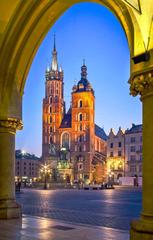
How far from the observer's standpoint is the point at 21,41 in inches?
458

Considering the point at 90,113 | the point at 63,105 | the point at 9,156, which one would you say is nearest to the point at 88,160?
the point at 90,113

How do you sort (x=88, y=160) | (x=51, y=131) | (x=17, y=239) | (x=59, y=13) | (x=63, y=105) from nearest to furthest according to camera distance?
(x=17, y=239)
(x=59, y=13)
(x=88, y=160)
(x=51, y=131)
(x=63, y=105)

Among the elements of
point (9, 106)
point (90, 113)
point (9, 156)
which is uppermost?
point (90, 113)

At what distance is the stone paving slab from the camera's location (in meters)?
8.33

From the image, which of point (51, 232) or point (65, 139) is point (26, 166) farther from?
point (51, 232)

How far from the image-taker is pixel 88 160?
415 feet

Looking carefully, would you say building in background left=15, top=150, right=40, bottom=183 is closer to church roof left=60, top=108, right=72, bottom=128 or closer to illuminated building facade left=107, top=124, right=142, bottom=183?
church roof left=60, top=108, right=72, bottom=128

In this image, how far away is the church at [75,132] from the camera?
125 meters

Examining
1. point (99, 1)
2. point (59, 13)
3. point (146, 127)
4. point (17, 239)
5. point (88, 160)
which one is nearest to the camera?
point (146, 127)

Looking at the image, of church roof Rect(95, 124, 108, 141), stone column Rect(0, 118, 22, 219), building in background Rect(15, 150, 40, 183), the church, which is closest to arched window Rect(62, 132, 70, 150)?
the church

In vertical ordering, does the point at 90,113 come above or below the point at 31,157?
above

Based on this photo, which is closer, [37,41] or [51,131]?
[37,41]

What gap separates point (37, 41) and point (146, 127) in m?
6.03

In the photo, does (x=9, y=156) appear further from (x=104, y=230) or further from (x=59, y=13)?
(x=59, y=13)
